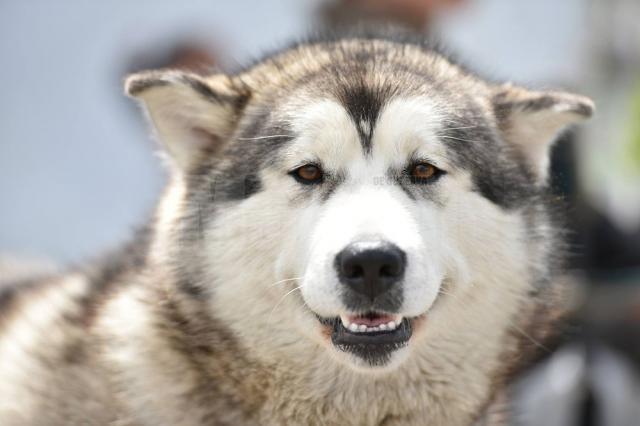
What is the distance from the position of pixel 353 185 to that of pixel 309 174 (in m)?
0.17

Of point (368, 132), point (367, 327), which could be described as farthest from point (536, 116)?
point (367, 327)

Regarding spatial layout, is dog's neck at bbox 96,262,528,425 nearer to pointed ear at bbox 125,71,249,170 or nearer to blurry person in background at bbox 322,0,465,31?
pointed ear at bbox 125,71,249,170

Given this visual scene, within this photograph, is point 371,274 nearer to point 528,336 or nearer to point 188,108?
point 528,336

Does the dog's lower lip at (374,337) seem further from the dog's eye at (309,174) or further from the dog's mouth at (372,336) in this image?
the dog's eye at (309,174)

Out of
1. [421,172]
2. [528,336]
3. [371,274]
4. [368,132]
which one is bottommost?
[528,336]

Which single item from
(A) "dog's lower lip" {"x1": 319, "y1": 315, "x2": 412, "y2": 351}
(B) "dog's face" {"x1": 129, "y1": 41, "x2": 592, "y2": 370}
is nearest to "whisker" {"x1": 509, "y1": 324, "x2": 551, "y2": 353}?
(B) "dog's face" {"x1": 129, "y1": 41, "x2": 592, "y2": 370}

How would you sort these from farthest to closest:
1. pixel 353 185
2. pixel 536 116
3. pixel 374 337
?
pixel 536 116 → pixel 353 185 → pixel 374 337

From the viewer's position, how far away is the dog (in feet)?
10.4

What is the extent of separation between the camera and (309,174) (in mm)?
3330

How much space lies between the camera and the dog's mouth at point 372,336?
3152mm

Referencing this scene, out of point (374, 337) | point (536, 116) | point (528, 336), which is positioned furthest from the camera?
point (536, 116)

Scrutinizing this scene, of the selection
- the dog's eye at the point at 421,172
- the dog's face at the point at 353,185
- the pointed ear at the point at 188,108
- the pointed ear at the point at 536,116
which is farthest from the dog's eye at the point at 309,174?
the pointed ear at the point at 536,116

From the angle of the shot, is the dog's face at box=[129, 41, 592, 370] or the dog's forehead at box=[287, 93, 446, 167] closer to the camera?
the dog's face at box=[129, 41, 592, 370]

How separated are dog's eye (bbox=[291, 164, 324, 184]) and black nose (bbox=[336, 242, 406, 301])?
403mm
